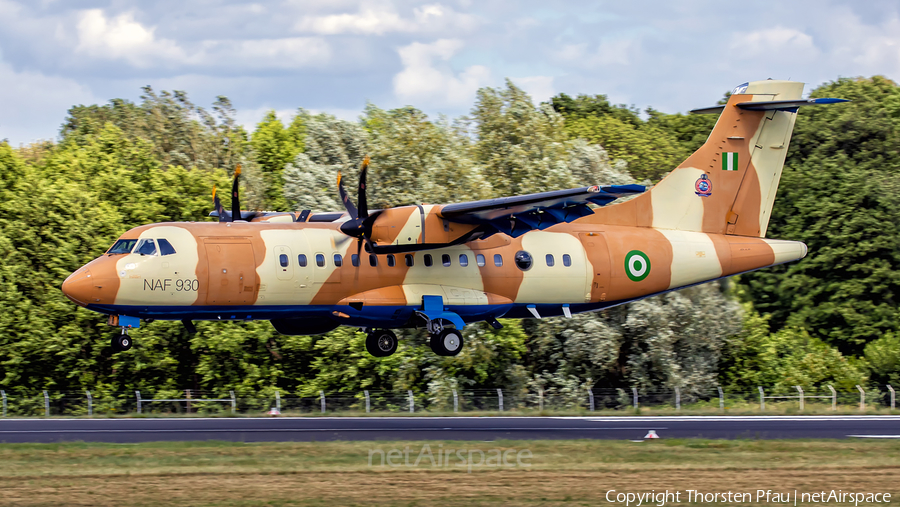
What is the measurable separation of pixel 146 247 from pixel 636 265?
12.5 meters

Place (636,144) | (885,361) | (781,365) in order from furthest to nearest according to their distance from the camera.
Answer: (636,144) < (781,365) < (885,361)

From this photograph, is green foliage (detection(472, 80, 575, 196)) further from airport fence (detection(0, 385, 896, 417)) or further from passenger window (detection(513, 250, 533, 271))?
passenger window (detection(513, 250, 533, 271))

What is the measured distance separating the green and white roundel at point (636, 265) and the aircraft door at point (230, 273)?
32.4 ft

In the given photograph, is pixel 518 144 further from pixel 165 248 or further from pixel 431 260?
pixel 165 248

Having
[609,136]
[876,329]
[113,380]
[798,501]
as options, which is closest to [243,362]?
[113,380]

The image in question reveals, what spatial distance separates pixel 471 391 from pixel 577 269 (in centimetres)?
1058

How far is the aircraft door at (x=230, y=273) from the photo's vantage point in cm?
2158


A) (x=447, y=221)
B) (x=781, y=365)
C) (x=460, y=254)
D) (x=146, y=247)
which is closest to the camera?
(x=146, y=247)

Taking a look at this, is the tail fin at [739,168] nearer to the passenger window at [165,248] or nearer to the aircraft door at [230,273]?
the aircraft door at [230,273]

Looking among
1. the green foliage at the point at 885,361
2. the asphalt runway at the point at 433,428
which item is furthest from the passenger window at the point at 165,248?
the green foliage at the point at 885,361

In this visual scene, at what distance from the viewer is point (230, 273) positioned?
21641 millimetres

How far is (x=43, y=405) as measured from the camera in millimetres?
29625

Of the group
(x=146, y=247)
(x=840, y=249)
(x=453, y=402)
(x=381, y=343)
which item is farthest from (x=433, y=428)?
(x=840, y=249)

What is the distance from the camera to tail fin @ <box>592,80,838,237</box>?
26.7 meters
